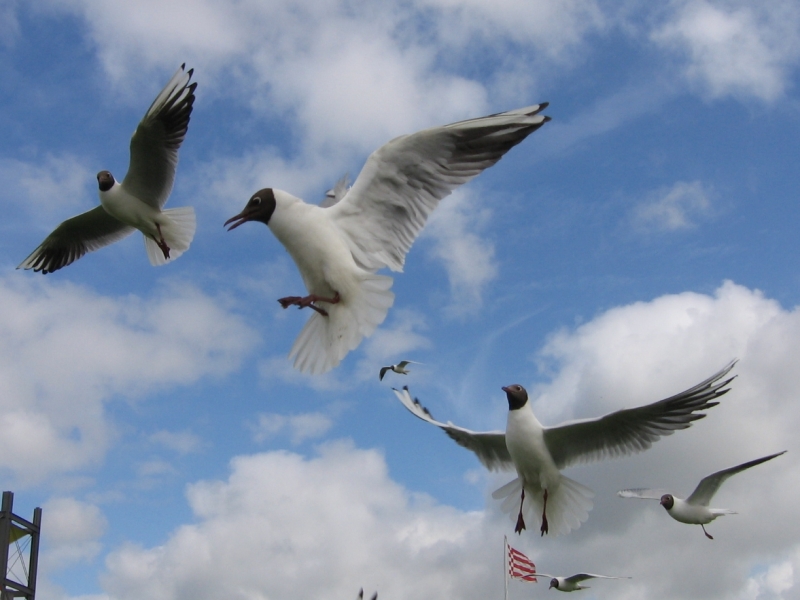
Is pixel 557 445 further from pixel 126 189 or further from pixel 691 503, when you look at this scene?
pixel 126 189

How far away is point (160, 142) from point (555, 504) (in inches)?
185

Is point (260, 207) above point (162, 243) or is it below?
below

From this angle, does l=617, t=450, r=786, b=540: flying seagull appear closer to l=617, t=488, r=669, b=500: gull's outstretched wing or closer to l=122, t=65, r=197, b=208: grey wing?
l=617, t=488, r=669, b=500: gull's outstretched wing

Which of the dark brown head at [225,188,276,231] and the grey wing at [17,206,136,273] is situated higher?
the grey wing at [17,206,136,273]

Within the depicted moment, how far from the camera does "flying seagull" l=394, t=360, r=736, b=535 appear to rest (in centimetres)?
781

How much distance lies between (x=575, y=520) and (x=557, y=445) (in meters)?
0.67

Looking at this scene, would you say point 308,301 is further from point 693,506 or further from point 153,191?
point 693,506

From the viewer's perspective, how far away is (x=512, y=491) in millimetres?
8414

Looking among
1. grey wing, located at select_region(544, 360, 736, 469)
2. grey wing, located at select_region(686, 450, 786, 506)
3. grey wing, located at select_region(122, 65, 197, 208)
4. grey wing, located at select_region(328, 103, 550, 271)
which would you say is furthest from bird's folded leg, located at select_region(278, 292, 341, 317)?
grey wing, located at select_region(686, 450, 786, 506)

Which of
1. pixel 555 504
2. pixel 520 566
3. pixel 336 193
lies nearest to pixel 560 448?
pixel 555 504

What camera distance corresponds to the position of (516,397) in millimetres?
8453

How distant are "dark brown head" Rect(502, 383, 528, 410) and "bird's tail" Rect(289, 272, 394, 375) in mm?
3592

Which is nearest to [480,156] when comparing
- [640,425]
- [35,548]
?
[640,425]

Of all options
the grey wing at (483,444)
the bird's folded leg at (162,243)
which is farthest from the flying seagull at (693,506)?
the bird's folded leg at (162,243)
